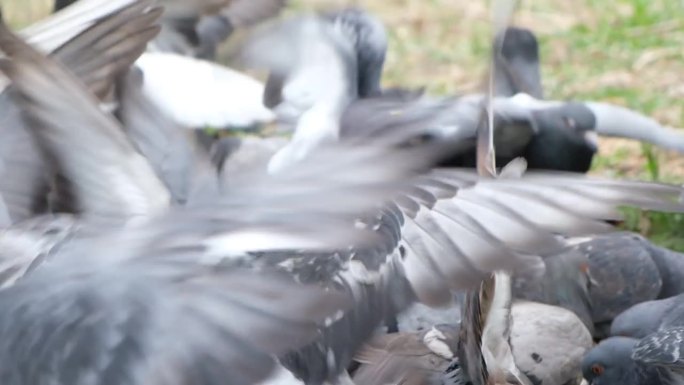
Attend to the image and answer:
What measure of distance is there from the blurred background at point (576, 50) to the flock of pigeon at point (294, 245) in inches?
35.3

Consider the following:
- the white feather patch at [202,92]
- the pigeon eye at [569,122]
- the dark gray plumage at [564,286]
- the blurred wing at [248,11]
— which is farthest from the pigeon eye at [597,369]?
the blurred wing at [248,11]

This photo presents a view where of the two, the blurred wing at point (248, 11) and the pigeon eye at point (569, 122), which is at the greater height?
the blurred wing at point (248, 11)

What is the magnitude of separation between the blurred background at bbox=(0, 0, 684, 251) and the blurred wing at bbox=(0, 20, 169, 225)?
252 centimetres

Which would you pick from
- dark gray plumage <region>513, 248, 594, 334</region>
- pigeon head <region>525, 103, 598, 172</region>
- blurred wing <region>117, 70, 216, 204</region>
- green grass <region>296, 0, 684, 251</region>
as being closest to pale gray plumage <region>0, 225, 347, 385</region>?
blurred wing <region>117, 70, 216, 204</region>

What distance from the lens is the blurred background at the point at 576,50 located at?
5297 mm

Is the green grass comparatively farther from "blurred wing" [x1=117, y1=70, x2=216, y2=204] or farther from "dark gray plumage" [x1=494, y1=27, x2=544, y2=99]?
"blurred wing" [x1=117, y1=70, x2=216, y2=204]

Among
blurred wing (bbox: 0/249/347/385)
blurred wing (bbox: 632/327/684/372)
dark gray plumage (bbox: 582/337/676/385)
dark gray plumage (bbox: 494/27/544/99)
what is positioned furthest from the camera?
dark gray plumage (bbox: 494/27/544/99)

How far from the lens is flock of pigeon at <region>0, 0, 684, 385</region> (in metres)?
2.05

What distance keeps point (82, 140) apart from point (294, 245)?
0.82m

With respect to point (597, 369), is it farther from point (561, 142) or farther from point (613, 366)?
point (561, 142)

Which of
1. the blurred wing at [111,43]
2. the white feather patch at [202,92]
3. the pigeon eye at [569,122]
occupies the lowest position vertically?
the pigeon eye at [569,122]

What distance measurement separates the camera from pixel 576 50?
6078mm

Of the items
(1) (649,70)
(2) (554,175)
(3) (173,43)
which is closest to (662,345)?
(2) (554,175)

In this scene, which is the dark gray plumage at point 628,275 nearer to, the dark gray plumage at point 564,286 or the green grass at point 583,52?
the dark gray plumage at point 564,286
